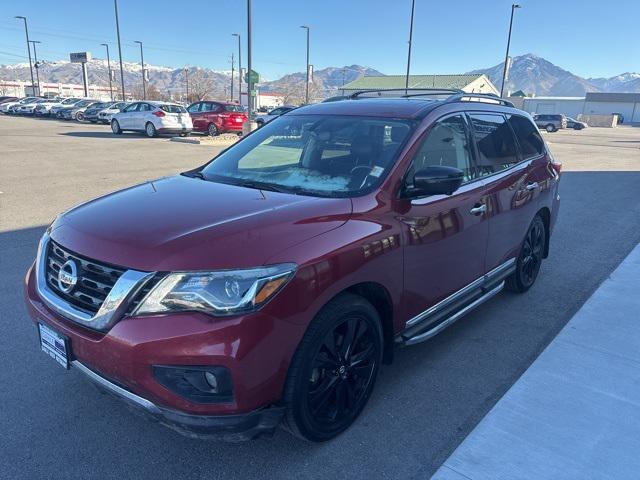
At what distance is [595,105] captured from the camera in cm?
9219

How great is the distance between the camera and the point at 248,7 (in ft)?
65.2

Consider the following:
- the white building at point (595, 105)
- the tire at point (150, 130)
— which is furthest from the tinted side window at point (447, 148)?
the white building at point (595, 105)

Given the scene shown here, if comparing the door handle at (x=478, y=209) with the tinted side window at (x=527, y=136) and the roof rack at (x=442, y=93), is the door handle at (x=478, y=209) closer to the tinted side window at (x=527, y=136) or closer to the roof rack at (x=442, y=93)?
the roof rack at (x=442, y=93)

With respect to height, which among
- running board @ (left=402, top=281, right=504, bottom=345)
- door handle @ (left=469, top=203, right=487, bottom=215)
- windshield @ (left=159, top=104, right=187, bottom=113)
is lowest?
running board @ (left=402, top=281, right=504, bottom=345)

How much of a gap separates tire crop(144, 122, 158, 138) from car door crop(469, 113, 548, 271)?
2071 centimetres

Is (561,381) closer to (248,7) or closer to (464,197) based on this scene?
(464,197)

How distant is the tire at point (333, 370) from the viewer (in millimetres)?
2463

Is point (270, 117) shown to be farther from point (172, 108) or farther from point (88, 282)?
point (172, 108)

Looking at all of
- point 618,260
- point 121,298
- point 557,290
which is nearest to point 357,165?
point 121,298

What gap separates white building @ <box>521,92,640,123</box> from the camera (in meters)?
89.8

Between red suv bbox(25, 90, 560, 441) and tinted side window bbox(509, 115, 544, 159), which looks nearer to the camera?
red suv bbox(25, 90, 560, 441)

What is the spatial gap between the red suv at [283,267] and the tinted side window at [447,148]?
0.01 m

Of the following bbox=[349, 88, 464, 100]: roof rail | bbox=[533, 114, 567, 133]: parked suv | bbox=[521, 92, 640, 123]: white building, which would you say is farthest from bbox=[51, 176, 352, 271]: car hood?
bbox=[521, 92, 640, 123]: white building

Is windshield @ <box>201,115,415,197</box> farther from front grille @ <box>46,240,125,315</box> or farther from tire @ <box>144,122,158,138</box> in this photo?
tire @ <box>144,122,158,138</box>
